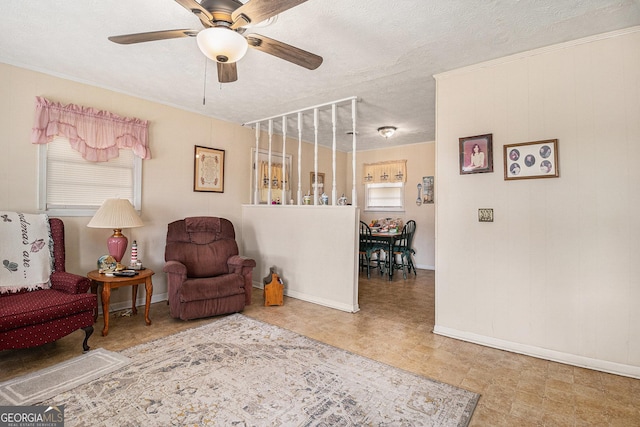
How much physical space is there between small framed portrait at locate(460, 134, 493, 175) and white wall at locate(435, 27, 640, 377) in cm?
5

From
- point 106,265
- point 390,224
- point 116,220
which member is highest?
point 116,220

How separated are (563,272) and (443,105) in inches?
70.1

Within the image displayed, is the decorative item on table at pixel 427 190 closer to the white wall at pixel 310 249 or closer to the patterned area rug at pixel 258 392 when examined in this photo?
the white wall at pixel 310 249

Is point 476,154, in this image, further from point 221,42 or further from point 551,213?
point 221,42

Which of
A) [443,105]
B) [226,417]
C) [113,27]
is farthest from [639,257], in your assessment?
[113,27]

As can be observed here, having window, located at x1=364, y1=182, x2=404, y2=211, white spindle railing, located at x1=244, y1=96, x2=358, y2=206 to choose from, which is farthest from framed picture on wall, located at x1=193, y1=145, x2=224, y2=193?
window, located at x1=364, y1=182, x2=404, y2=211

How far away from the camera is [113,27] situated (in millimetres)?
2375

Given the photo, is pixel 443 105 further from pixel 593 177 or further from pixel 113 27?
pixel 113 27

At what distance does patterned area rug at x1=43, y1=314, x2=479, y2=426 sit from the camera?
69.5 inches

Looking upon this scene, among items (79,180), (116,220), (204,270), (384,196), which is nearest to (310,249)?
(204,270)

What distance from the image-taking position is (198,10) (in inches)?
67.7

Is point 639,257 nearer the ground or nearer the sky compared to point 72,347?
nearer the sky

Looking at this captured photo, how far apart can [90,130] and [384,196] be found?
5385 mm

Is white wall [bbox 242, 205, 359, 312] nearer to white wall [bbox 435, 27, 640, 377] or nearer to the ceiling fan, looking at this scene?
white wall [bbox 435, 27, 640, 377]
